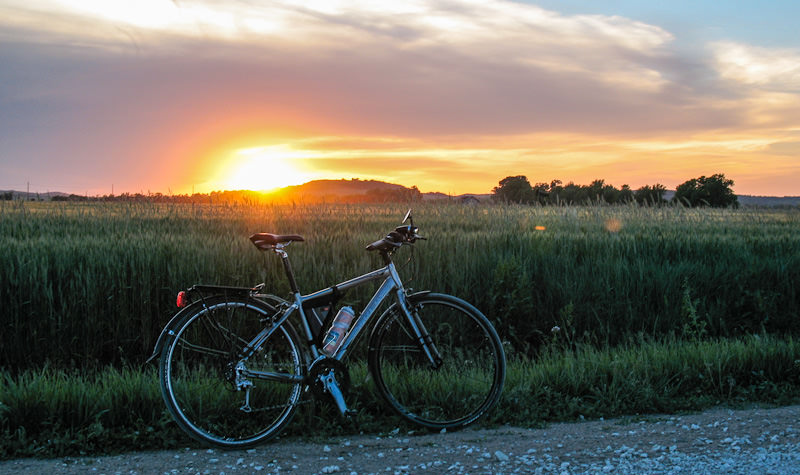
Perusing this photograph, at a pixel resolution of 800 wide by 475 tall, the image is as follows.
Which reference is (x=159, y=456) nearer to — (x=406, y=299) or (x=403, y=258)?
(x=406, y=299)

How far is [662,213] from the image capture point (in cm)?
1738

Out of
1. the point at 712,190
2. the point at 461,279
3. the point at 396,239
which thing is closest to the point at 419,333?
the point at 396,239

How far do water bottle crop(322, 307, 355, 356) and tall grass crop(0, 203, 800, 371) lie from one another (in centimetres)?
255

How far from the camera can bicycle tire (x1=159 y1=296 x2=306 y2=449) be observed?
5070 millimetres

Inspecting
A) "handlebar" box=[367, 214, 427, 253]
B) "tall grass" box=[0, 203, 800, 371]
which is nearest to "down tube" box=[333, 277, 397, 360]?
"handlebar" box=[367, 214, 427, 253]

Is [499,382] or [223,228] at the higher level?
[223,228]

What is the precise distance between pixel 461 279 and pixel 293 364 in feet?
12.9

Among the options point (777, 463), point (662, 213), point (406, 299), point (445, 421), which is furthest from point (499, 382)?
point (662, 213)

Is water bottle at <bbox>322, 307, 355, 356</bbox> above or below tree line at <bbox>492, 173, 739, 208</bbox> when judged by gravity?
below

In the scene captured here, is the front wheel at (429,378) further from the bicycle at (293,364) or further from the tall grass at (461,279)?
the tall grass at (461,279)

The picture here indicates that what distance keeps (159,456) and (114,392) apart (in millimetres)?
944

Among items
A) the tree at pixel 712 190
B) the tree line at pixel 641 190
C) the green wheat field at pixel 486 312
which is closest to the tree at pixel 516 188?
the tree line at pixel 641 190

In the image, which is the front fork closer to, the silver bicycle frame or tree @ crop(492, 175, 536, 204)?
the silver bicycle frame

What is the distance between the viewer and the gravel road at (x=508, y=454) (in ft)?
14.8
